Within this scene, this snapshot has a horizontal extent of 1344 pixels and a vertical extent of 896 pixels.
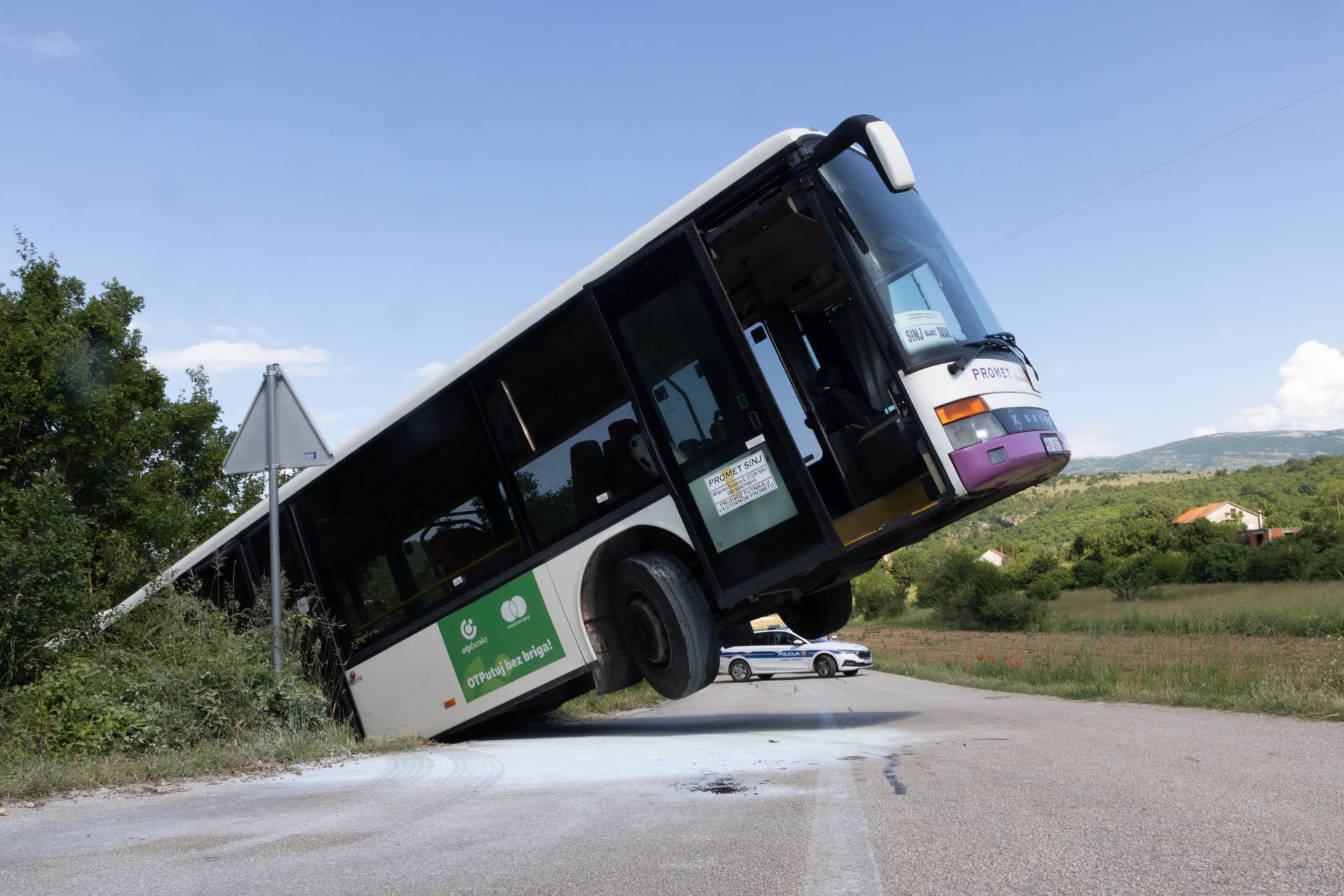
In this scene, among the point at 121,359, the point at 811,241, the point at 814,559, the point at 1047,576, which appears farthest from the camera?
the point at 1047,576

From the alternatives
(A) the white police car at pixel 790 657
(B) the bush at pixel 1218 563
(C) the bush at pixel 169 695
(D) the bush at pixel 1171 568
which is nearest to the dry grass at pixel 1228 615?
(B) the bush at pixel 1218 563

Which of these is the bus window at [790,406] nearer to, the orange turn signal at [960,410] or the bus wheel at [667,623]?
the orange turn signal at [960,410]

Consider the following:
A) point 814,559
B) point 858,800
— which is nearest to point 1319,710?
point 814,559

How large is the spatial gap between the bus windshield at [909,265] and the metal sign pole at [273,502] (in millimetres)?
4335

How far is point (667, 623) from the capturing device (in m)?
7.34

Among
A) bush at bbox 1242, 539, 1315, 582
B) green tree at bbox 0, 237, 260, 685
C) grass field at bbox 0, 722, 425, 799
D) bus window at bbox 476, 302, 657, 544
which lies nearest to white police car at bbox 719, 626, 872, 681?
green tree at bbox 0, 237, 260, 685

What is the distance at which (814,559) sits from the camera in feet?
22.3

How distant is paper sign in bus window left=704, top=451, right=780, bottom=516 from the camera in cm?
702

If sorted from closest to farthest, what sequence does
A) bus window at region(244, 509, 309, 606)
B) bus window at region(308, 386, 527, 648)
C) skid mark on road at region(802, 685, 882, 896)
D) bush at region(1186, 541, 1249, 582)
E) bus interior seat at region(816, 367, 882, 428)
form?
1. skid mark on road at region(802, 685, 882, 896)
2. bus interior seat at region(816, 367, 882, 428)
3. bus window at region(308, 386, 527, 648)
4. bus window at region(244, 509, 309, 606)
5. bush at region(1186, 541, 1249, 582)

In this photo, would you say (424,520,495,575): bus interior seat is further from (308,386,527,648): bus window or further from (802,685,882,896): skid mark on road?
(802,685,882,896): skid mark on road

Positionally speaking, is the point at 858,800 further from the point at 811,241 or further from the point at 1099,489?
the point at 1099,489

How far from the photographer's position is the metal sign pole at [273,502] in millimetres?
7012

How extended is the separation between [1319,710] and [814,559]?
3.88m

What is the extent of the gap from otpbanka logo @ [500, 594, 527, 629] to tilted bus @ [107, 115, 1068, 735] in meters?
0.02
